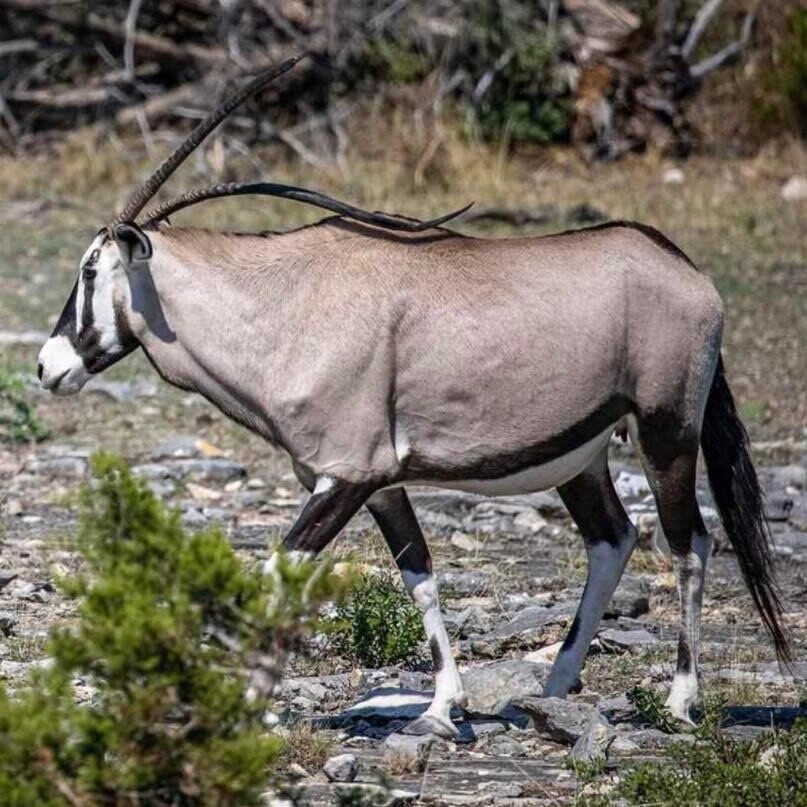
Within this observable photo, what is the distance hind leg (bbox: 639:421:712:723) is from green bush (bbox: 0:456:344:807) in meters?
2.47

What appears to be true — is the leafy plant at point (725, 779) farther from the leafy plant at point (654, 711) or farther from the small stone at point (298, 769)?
the small stone at point (298, 769)

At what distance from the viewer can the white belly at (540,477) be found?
249 inches

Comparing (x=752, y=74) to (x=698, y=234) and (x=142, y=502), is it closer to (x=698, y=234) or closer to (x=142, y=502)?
(x=698, y=234)

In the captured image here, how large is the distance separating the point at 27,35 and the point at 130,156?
2.04 meters

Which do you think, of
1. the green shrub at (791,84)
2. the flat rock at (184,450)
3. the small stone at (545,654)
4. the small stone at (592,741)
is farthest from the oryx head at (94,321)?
the green shrub at (791,84)

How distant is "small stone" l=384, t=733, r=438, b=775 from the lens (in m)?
5.63

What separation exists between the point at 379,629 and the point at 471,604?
1113 mm

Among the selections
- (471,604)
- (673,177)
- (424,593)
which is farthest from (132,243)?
(673,177)

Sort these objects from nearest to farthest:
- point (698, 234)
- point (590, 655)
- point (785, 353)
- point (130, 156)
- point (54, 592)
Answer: point (590, 655)
point (54, 592)
point (785, 353)
point (698, 234)
point (130, 156)

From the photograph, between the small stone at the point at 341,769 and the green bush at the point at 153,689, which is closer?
the green bush at the point at 153,689

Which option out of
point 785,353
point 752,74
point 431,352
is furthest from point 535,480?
point 752,74

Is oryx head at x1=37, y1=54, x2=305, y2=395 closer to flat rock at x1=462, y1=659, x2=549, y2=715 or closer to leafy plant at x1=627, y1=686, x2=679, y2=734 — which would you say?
flat rock at x1=462, y1=659, x2=549, y2=715

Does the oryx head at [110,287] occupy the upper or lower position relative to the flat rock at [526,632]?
upper

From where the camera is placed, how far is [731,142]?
18516mm
